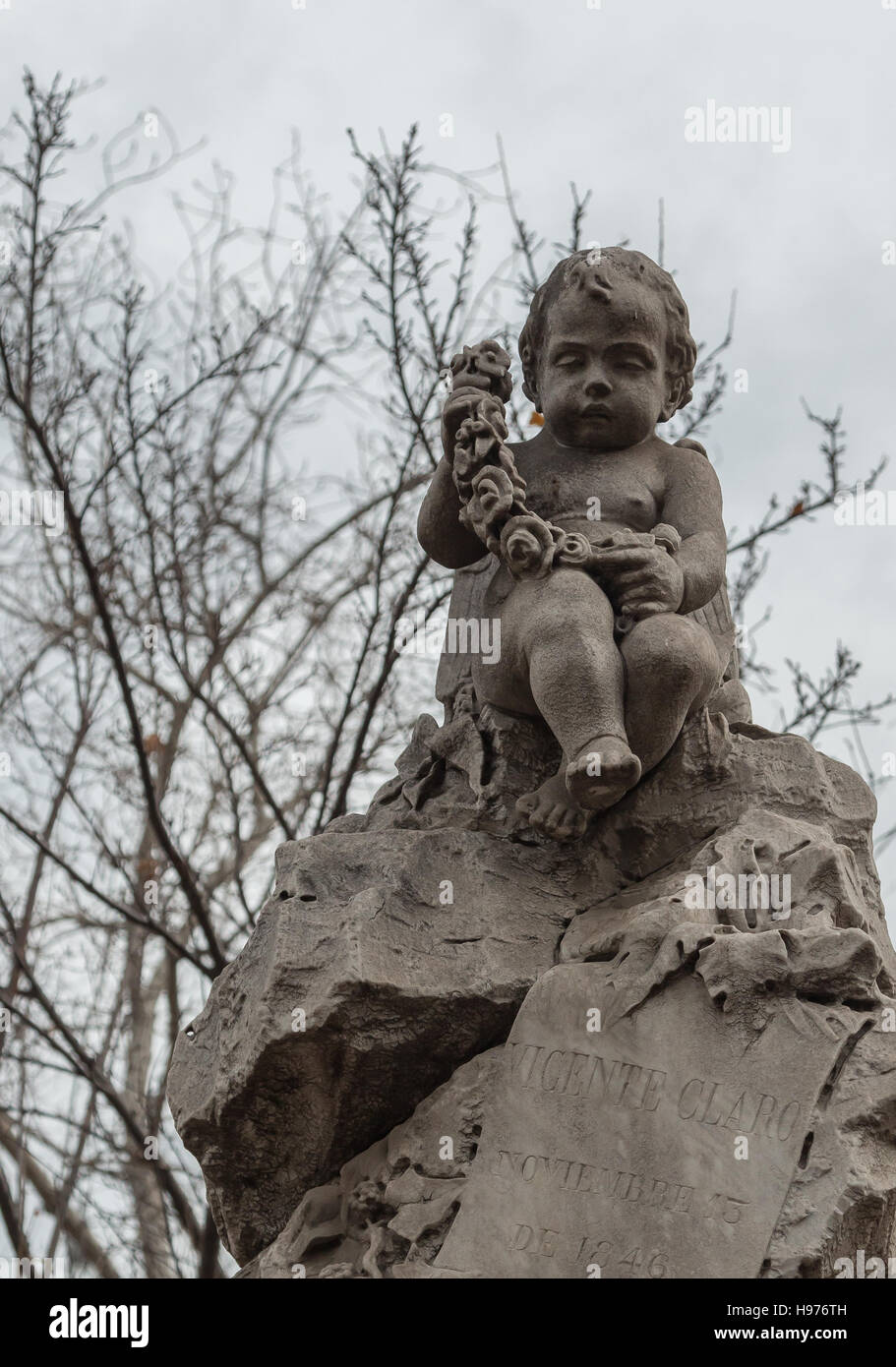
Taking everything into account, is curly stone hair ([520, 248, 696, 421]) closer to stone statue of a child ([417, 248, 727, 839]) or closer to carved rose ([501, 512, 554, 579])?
stone statue of a child ([417, 248, 727, 839])

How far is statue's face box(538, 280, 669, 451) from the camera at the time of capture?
16.4 ft

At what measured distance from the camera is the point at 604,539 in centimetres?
474

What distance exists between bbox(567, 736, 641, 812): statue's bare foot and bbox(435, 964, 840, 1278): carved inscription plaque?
0.42m

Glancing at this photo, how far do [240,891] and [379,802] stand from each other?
3189mm

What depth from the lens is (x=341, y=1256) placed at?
444cm

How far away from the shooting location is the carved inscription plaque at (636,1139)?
392cm

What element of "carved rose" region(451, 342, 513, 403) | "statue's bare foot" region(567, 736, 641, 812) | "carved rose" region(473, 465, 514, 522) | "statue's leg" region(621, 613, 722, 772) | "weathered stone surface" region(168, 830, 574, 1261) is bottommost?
"weathered stone surface" region(168, 830, 574, 1261)

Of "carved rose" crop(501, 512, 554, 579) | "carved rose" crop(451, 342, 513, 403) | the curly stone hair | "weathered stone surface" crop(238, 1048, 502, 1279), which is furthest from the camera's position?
Answer: the curly stone hair

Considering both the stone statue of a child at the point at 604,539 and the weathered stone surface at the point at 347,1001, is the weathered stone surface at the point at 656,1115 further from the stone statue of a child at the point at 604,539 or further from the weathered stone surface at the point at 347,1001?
the stone statue of a child at the point at 604,539

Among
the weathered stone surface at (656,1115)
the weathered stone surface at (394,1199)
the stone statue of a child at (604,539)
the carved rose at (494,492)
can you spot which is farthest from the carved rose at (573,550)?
the weathered stone surface at (394,1199)

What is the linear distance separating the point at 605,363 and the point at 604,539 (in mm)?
584

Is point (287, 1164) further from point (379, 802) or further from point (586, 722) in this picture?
point (586, 722)

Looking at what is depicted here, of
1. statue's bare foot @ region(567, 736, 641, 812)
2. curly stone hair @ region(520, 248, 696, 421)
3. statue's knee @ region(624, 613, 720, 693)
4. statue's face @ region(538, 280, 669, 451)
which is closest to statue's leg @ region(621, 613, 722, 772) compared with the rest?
statue's knee @ region(624, 613, 720, 693)

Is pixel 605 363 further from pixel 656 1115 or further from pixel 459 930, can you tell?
pixel 656 1115
